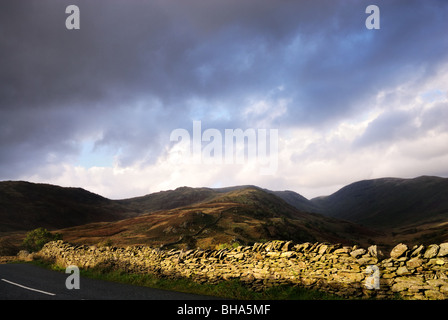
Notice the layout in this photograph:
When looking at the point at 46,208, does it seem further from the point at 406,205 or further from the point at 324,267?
the point at 406,205

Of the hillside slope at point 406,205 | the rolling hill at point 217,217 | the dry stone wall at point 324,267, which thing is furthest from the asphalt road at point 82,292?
the hillside slope at point 406,205

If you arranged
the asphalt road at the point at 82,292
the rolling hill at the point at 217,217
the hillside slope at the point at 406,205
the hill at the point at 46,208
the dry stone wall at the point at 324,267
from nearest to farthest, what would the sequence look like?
the dry stone wall at the point at 324,267 < the asphalt road at the point at 82,292 < the rolling hill at the point at 217,217 < the hill at the point at 46,208 < the hillside slope at the point at 406,205

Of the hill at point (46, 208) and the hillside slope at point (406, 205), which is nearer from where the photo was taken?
the hill at point (46, 208)

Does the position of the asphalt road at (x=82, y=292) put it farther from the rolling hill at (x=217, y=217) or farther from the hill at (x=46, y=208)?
the hill at (x=46, y=208)

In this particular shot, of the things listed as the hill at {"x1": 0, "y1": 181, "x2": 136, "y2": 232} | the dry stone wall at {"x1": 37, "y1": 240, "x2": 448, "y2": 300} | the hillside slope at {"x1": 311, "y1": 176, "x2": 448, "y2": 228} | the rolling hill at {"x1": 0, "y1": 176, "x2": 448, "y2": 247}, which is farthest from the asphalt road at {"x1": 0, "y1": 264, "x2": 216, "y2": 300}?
the hillside slope at {"x1": 311, "y1": 176, "x2": 448, "y2": 228}

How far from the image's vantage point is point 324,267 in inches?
356

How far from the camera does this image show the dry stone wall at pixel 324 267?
7.43 metres

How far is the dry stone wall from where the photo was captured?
24.4 feet

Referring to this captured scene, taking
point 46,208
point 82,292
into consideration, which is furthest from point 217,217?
point 46,208

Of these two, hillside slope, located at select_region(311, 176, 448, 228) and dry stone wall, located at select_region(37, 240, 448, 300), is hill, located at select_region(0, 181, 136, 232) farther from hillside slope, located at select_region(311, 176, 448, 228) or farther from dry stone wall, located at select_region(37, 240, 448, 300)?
hillside slope, located at select_region(311, 176, 448, 228)
